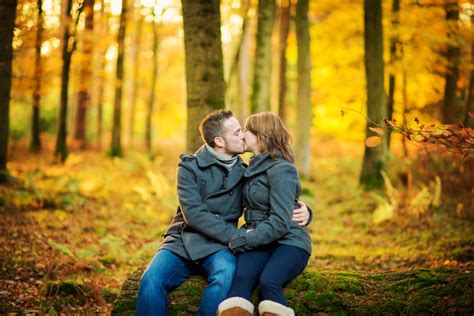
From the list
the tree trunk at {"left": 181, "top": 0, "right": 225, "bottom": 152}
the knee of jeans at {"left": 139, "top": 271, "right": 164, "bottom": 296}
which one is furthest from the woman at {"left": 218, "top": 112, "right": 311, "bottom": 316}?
the tree trunk at {"left": 181, "top": 0, "right": 225, "bottom": 152}

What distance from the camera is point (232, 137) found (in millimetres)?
4266

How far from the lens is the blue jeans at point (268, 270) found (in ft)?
12.0

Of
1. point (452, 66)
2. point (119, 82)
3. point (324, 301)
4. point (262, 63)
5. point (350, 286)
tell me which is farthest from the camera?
point (119, 82)

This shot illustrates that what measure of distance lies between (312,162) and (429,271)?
631 inches

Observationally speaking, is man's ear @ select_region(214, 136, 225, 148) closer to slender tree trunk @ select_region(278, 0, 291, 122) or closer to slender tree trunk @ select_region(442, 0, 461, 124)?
slender tree trunk @ select_region(442, 0, 461, 124)

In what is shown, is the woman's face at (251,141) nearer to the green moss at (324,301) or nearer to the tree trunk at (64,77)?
the green moss at (324,301)

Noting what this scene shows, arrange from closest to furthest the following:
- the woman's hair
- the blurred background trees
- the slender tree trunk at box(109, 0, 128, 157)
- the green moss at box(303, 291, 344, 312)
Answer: the green moss at box(303, 291, 344, 312), the woman's hair, the blurred background trees, the slender tree trunk at box(109, 0, 128, 157)

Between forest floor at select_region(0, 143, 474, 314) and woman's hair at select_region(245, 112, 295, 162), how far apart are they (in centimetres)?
117

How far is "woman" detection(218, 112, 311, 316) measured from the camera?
366 centimetres

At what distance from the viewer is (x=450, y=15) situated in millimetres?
13828

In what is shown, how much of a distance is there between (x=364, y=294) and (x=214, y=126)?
1.91 metres

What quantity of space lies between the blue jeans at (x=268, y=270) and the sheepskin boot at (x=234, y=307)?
0.25 ft

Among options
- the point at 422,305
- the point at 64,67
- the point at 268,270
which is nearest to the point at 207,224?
the point at 268,270

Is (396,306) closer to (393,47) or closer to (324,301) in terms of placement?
(324,301)
